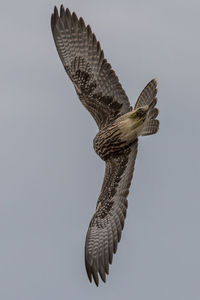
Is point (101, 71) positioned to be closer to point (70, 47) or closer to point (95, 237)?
point (70, 47)

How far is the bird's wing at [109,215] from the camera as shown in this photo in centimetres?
2931

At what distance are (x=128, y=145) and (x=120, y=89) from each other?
1334 millimetres

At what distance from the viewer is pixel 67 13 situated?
30.6 metres

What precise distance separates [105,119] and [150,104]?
1137 millimetres

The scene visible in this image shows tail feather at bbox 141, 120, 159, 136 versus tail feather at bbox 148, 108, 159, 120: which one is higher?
tail feather at bbox 148, 108, 159, 120

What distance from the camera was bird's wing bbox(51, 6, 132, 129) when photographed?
3062 centimetres

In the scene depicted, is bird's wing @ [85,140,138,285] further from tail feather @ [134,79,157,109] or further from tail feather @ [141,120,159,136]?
tail feather @ [134,79,157,109]

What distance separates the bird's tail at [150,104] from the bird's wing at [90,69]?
388mm

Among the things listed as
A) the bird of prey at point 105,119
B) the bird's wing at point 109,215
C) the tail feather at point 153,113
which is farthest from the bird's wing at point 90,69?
the bird's wing at point 109,215

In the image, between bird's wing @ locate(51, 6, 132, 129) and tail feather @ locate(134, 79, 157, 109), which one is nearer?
tail feather @ locate(134, 79, 157, 109)

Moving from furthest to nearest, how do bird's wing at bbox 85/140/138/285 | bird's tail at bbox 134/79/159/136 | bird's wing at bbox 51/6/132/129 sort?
bird's wing at bbox 51/6/132/129, bird's tail at bbox 134/79/159/136, bird's wing at bbox 85/140/138/285

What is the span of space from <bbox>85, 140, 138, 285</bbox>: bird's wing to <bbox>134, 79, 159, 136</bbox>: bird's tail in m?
0.44

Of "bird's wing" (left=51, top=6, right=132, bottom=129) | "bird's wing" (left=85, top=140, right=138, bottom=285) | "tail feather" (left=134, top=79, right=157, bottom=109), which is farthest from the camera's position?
"bird's wing" (left=51, top=6, right=132, bottom=129)

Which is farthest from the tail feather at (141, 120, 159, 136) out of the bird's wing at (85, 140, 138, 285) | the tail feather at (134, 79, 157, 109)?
the tail feather at (134, 79, 157, 109)
